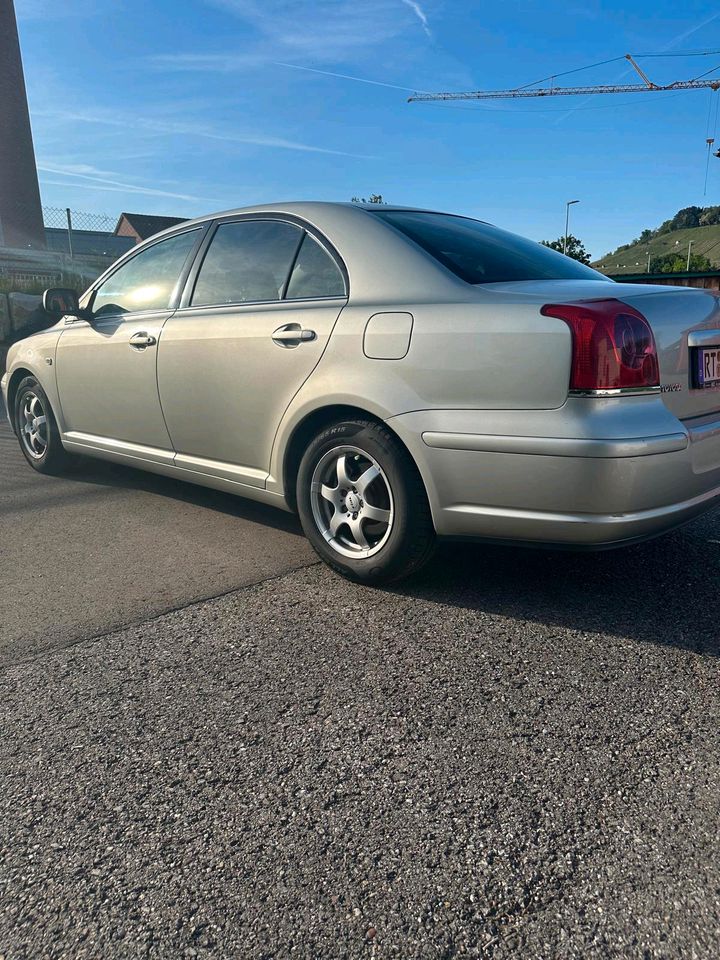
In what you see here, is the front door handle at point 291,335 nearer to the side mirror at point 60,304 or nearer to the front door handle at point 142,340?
the front door handle at point 142,340

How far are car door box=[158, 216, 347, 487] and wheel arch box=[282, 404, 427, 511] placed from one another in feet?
0.38

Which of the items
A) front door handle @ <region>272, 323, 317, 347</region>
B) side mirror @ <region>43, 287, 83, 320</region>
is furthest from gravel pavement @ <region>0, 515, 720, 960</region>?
side mirror @ <region>43, 287, 83, 320</region>

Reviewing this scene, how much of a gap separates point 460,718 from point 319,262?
204 cm

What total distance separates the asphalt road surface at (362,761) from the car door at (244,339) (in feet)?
2.12

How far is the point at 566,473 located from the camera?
2.43 meters

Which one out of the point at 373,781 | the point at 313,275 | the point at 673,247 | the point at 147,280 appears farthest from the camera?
the point at 673,247

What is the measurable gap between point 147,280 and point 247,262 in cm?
92

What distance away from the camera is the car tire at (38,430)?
16.1 ft

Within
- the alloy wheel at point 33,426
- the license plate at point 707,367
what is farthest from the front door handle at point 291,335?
the alloy wheel at point 33,426

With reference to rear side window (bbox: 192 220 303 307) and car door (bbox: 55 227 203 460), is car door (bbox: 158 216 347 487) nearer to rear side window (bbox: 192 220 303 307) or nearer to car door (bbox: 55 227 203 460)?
rear side window (bbox: 192 220 303 307)

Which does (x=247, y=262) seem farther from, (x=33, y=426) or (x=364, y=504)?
(x=33, y=426)

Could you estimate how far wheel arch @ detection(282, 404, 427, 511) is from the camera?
115 inches

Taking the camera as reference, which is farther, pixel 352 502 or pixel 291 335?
pixel 291 335

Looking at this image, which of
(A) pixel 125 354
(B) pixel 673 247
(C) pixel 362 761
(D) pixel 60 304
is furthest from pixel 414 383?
(B) pixel 673 247
